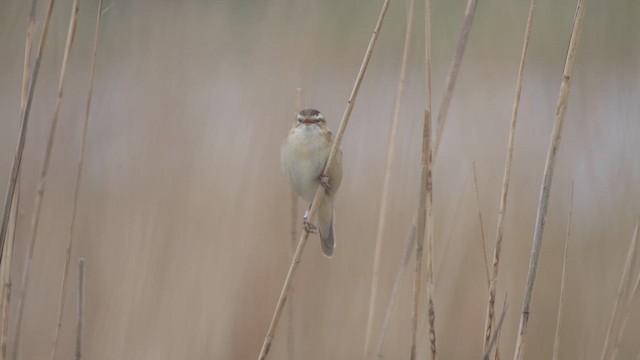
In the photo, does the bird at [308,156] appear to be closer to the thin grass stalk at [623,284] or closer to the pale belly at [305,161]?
the pale belly at [305,161]

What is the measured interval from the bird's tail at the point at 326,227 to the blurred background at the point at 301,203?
0.09 meters

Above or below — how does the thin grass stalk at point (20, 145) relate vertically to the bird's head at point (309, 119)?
below

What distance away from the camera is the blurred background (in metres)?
2.34

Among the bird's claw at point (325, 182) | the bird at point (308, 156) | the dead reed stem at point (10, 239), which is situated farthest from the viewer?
the bird at point (308, 156)

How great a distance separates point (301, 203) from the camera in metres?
2.73

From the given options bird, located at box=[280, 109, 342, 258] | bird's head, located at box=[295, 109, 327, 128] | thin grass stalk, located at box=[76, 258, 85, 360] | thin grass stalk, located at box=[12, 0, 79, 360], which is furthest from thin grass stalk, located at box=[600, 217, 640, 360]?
thin grass stalk, located at box=[12, 0, 79, 360]

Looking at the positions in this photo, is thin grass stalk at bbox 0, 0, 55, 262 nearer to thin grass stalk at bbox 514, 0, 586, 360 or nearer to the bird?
the bird

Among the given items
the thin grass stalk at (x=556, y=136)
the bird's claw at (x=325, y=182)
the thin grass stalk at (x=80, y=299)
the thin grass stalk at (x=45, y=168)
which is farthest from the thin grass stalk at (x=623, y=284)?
the thin grass stalk at (x=45, y=168)

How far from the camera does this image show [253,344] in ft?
7.98

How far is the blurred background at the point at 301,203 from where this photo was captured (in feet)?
7.67

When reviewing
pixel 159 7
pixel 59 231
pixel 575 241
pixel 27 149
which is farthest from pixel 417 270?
pixel 159 7

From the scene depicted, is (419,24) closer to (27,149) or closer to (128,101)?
(128,101)

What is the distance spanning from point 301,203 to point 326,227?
36 centimetres

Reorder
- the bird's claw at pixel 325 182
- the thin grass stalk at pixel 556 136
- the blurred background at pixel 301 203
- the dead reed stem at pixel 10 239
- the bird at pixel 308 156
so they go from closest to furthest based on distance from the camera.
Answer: the thin grass stalk at pixel 556 136 < the dead reed stem at pixel 10 239 < the bird's claw at pixel 325 182 < the bird at pixel 308 156 < the blurred background at pixel 301 203
